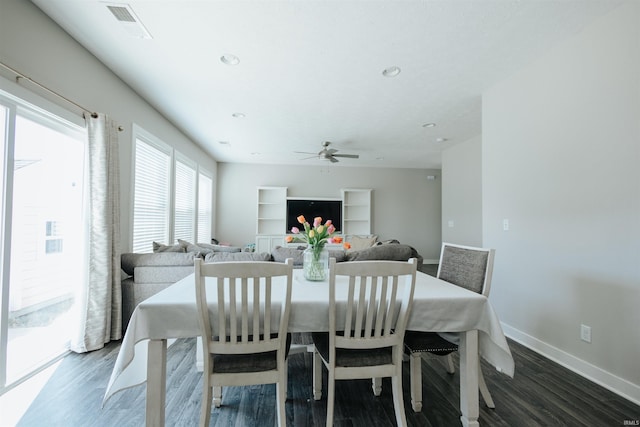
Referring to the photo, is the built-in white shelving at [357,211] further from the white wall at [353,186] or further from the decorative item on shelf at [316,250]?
the decorative item on shelf at [316,250]

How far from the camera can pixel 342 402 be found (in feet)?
5.57

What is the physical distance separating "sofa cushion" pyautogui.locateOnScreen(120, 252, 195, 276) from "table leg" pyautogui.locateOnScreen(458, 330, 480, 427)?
2.46m

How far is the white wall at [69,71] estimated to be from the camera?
175 centimetres

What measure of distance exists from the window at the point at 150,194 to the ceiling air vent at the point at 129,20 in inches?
58.6

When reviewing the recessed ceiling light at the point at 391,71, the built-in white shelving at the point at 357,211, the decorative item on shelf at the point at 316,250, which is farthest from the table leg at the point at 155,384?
the built-in white shelving at the point at 357,211

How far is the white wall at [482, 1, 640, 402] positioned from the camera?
1.77m

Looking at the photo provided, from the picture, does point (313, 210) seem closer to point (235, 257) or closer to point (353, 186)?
point (353, 186)

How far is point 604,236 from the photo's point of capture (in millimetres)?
1899

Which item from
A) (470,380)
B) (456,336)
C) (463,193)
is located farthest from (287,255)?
(463,193)

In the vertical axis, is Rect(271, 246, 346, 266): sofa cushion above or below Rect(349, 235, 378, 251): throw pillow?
above

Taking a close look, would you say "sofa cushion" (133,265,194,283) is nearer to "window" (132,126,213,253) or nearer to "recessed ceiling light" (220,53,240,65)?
"window" (132,126,213,253)

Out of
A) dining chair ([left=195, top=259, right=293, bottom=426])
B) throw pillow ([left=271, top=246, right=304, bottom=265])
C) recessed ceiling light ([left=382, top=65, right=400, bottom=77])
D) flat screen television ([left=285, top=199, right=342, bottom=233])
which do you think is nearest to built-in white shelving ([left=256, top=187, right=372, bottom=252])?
flat screen television ([left=285, top=199, right=342, bottom=233])

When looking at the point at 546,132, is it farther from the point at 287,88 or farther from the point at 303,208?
the point at 303,208

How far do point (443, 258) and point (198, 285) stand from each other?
178cm
